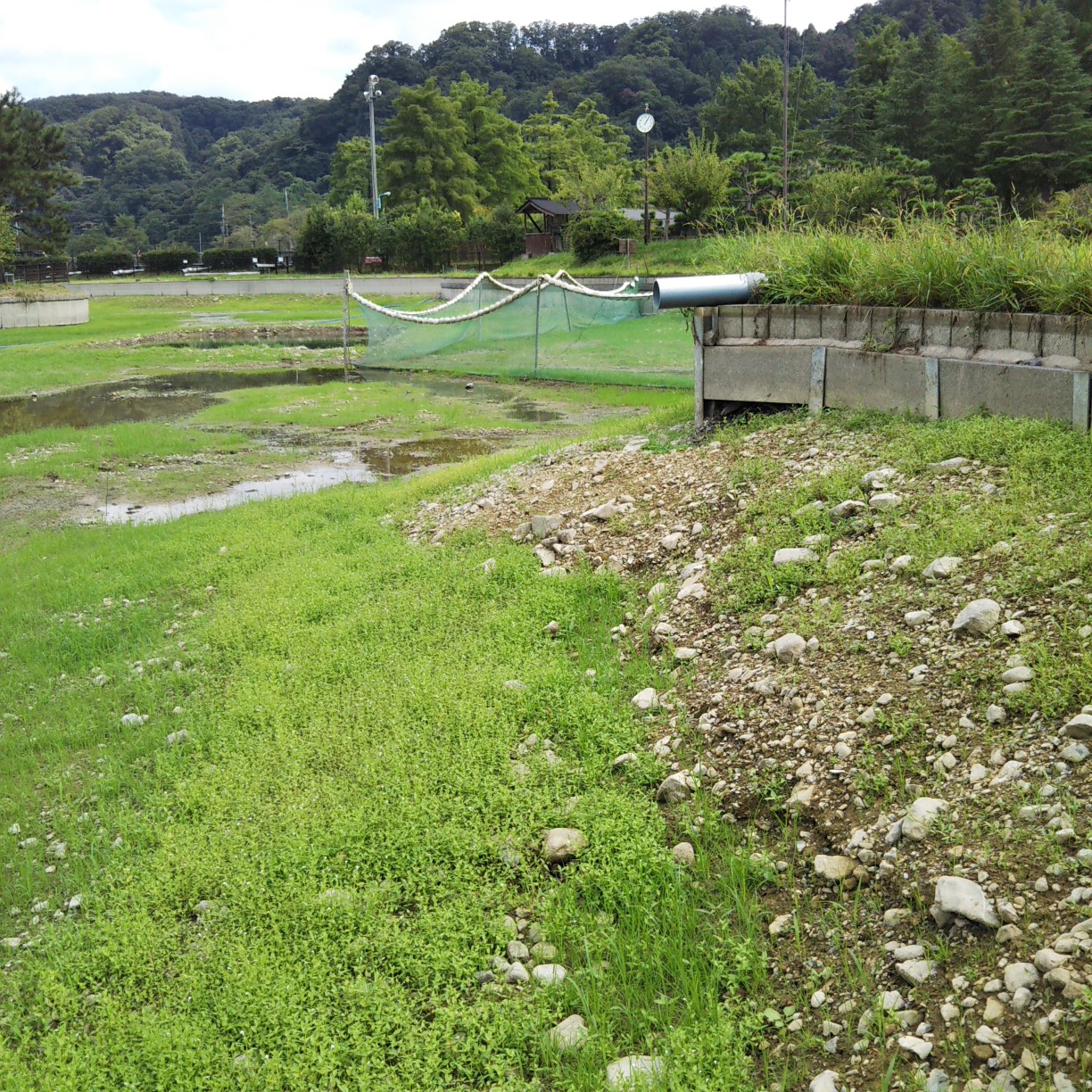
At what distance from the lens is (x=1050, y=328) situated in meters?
5.84

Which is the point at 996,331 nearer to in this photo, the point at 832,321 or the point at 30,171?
the point at 832,321

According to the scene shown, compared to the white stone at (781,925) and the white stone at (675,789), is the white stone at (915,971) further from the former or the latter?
the white stone at (675,789)

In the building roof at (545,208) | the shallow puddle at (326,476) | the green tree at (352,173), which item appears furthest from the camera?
the green tree at (352,173)

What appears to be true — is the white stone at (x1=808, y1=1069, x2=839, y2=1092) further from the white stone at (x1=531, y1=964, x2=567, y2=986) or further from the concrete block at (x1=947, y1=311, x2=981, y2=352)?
the concrete block at (x1=947, y1=311, x2=981, y2=352)

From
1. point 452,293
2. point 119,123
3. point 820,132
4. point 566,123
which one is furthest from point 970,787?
point 119,123

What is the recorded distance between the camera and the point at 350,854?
3900 mm

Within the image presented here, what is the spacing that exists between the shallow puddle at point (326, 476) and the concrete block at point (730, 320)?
426 cm

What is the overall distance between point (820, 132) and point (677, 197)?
45.4 feet

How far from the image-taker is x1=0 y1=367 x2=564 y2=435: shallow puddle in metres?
15.3

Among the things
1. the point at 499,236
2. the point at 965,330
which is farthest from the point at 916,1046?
the point at 499,236

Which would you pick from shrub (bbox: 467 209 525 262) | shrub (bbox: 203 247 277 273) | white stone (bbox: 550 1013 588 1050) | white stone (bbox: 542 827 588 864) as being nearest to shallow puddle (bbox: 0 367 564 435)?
white stone (bbox: 542 827 588 864)

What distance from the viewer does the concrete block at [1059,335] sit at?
571cm

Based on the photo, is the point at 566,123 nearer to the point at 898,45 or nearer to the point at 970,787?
the point at 898,45

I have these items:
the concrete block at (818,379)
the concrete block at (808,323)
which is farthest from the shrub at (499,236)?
the concrete block at (818,379)
